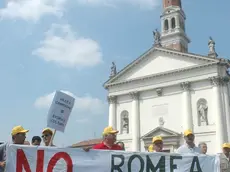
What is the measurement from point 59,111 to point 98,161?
1.39m

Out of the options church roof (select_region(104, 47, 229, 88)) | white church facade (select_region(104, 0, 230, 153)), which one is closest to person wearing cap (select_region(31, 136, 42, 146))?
white church facade (select_region(104, 0, 230, 153))

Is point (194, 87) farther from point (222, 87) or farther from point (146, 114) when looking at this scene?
point (146, 114)

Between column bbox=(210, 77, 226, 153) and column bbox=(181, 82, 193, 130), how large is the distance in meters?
2.12

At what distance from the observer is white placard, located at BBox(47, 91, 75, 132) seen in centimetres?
684

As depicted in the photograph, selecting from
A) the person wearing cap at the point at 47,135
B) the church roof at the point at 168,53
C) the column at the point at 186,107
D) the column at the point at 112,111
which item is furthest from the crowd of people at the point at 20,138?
the column at the point at 112,111

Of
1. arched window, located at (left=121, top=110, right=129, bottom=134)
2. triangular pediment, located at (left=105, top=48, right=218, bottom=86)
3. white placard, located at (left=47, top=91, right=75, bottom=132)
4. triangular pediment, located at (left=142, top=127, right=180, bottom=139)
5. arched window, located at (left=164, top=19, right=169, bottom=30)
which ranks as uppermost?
arched window, located at (left=164, top=19, right=169, bottom=30)

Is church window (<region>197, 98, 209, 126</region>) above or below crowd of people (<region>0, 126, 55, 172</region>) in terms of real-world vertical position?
above

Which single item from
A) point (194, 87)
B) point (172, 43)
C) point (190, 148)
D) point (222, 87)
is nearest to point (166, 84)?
point (194, 87)

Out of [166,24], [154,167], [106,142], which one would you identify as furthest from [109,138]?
[166,24]

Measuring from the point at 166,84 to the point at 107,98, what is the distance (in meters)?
6.96

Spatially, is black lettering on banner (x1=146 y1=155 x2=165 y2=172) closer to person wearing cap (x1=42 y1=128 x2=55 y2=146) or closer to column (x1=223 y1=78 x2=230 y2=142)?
person wearing cap (x1=42 y1=128 x2=55 y2=146)

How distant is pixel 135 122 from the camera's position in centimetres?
3241

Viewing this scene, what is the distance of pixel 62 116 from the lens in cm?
698

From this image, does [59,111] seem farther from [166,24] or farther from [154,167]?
[166,24]
